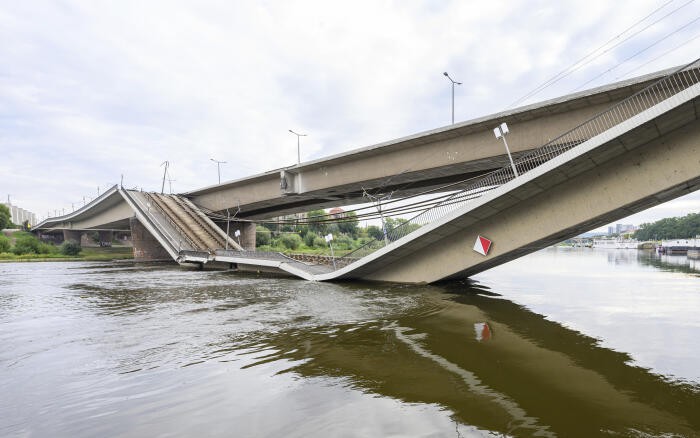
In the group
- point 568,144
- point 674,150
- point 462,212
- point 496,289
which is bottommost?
point 496,289

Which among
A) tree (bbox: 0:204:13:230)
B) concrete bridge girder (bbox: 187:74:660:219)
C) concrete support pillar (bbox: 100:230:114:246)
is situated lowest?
concrete support pillar (bbox: 100:230:114:246)

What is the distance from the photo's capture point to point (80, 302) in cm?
1379

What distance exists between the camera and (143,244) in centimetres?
4234

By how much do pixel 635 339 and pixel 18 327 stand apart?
609 inches

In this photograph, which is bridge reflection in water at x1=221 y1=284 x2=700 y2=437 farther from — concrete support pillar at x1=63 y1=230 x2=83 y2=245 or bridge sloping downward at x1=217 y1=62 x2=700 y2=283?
concrete support pillar at x1=63 y1=230 x2=83 y2=245

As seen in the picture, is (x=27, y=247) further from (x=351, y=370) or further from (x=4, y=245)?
(x=351, y=370)

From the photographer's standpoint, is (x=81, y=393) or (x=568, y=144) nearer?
(x=81, y=393)

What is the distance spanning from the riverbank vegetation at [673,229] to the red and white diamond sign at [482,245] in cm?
11739

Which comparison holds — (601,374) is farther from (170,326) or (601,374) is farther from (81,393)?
(170,326)

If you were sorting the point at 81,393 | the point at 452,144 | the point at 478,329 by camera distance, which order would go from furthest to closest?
the point at 452,144 → the point at 478,329 → the point at 81,393

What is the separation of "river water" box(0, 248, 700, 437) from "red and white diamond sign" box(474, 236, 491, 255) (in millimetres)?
4003

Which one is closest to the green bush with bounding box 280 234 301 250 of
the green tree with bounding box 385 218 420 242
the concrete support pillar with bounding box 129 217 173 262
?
the concrete support pillar with bounding box 129 217 173 262

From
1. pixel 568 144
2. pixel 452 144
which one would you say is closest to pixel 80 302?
pixel 452 144

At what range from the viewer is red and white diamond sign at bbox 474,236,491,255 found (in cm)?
1628
